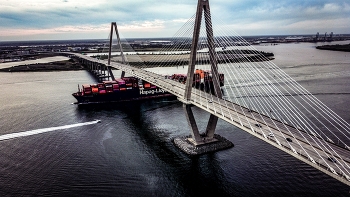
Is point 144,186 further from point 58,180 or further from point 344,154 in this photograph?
point 344,154

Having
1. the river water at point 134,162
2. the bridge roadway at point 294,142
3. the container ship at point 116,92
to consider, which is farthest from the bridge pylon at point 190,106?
the container ship at point 116,92

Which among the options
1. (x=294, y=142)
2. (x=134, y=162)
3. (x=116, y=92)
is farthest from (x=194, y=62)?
(x=116, y=92)

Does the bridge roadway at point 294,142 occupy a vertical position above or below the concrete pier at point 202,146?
above

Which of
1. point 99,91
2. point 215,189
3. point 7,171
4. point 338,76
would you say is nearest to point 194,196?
point 215,189

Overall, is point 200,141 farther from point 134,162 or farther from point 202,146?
point 134,162

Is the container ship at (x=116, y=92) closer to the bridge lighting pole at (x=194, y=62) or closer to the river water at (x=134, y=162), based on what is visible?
the river water at (x=134, y=162)

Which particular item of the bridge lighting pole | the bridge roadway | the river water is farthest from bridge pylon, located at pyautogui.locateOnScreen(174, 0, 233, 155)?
the bridge roadway
